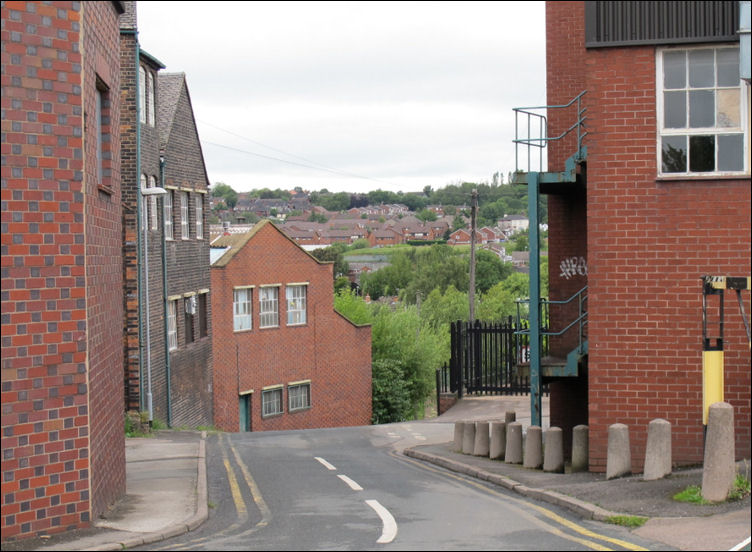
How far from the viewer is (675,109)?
12719 millimetres

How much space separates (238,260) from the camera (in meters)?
35.7

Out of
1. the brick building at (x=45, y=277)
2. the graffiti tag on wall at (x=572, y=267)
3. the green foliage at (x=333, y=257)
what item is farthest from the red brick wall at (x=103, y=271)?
the green foliage at (x=333, y=257)

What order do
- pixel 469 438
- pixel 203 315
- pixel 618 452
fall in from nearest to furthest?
pixel 618 452, pixel 469 438, pixel 203 315

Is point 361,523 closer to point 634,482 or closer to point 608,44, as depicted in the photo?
point 634,482

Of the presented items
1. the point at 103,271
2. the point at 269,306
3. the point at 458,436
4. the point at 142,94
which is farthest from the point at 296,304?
the point at 103,271

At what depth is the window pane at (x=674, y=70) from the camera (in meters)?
12.7

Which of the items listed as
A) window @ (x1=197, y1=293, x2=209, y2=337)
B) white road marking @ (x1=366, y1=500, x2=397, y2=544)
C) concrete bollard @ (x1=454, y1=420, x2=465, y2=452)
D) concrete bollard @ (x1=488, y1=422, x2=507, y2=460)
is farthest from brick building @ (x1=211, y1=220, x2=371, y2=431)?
white road marking @ (x1=366, y1=500, x2=397, y2=544)

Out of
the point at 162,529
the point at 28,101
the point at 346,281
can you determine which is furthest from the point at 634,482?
the point at 346,281

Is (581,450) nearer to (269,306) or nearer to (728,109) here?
(728,109)

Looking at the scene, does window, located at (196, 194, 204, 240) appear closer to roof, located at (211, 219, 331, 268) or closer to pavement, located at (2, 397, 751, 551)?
roof, located at (211, 219, 331, 268)

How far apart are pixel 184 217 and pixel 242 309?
6619 millimetres

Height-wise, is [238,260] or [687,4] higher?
[687,4]

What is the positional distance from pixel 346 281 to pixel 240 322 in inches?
1662

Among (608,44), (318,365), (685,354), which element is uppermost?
(608,44)
